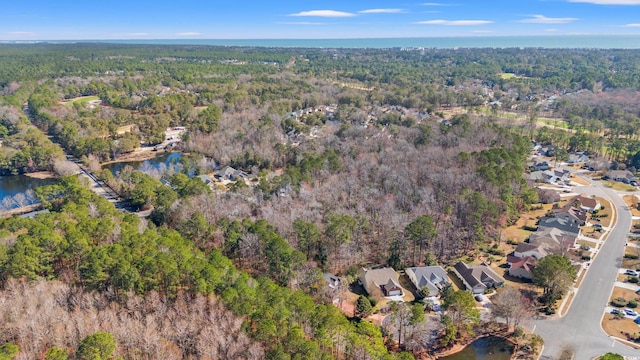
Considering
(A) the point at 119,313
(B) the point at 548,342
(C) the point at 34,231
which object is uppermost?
(C) the point at 34,231

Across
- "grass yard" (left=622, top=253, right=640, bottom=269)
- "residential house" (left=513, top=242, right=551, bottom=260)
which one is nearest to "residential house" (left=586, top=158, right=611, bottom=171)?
"grass yard" (left=622, top=253, right=640, bottom=269)

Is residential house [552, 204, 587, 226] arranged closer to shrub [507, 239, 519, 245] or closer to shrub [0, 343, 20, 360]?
shrub [507, 239, 519, 245]

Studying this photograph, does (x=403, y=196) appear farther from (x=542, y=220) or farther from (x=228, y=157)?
(x=228, y=157)

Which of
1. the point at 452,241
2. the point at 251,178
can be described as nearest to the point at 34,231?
the point at 251,178

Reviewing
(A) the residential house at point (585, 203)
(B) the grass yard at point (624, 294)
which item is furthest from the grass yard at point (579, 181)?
(B) the grass yard at point (624, 294)

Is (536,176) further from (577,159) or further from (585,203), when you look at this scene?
(577,159)

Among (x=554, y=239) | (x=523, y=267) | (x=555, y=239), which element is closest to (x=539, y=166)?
(x=555, y=239)
